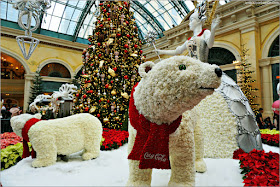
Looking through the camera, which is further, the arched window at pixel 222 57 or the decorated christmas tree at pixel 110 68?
the arched window at pixel 222 57

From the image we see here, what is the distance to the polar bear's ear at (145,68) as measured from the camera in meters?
1.06

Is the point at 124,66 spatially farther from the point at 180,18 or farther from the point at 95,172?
the point at 180,18

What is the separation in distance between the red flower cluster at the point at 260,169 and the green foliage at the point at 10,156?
2464 mm

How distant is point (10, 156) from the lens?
6.67 ft

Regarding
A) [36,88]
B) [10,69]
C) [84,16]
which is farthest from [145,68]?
[10,69]

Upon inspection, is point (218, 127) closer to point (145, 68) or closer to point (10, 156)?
point (145, 68)

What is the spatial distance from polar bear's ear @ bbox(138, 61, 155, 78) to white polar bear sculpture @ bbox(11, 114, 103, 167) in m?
1.46

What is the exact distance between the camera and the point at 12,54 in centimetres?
1112

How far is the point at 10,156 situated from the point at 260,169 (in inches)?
106

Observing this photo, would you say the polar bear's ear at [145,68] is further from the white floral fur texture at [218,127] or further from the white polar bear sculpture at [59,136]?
the white polar bear sculpture at [59,136]

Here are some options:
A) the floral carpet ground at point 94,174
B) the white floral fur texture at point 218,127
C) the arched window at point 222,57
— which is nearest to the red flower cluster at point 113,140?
the floral carpet ground at point 94,174

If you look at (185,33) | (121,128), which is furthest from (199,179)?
(185,33)

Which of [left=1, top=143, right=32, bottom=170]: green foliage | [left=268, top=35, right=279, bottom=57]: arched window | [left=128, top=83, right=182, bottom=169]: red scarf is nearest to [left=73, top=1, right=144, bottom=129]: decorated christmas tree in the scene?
[left=1, top=143, right=32, bottom=170]: green foliage

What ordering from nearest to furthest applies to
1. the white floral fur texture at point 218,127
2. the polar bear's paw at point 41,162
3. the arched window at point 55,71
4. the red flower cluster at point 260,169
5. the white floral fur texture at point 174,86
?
1. the white floral fur texture at point 174,86
2. the red flower cluster at point 260,169
3. the polar bear's paw at point 41,162
4. the white floral fur texture at point 218,127
5. the arched window at point 55,71
